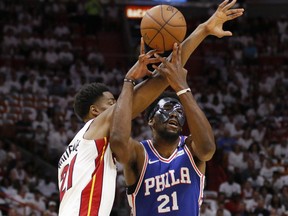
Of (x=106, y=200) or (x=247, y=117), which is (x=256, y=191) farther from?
(x=106, y=200)

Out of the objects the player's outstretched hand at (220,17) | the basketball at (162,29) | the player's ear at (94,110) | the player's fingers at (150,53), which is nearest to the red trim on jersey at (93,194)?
the player's ear at (94,110)

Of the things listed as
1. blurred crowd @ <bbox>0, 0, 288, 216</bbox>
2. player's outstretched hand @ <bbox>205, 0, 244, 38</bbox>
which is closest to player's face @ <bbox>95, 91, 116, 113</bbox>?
player's outstretched hand @ <bbox>205, 0, 244, 38</bbox>

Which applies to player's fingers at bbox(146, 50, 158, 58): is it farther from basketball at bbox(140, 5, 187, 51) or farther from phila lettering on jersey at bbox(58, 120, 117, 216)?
phila lettering on jersey at bbox(58, 120, 117, 216)

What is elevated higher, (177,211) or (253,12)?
(253,12)

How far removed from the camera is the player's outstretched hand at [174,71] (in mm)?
4305

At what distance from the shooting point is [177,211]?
4.54 m

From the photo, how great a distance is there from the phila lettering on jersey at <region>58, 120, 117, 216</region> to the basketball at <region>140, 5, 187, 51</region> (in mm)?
777

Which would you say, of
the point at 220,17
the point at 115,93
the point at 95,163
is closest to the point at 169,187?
the point at 95,163

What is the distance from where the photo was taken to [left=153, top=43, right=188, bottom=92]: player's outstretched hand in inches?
169

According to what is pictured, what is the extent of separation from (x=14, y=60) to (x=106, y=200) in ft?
49.0

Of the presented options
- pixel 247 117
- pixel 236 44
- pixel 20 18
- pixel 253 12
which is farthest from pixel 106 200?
pixel 253 12

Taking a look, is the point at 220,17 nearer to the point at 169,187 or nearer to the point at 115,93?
the point at 169,187

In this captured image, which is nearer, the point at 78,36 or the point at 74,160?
the point at 74,160

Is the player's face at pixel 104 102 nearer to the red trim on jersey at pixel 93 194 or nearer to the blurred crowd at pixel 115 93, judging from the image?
the red trim on jersey at pixel 93 194
